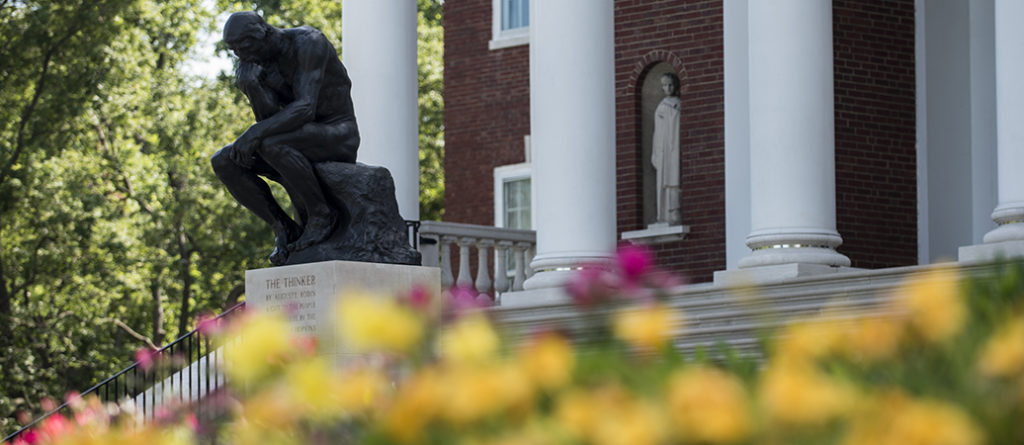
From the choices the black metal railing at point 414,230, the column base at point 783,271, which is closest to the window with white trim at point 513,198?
the black metal railing at point 414,230

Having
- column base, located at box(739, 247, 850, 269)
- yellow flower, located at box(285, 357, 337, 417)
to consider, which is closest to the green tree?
column base, located at box(739, 247, 850, 269)

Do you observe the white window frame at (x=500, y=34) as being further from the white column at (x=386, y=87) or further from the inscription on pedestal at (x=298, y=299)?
the inscription on pedestal at (x=298, y=299)

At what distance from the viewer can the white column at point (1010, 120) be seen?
1661 centimetres

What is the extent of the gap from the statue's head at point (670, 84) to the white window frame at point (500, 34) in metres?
3.23

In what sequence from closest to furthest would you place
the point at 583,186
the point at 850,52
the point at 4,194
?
1. the point at 583,186
2. the point at 850,52
3. the point at 4,194

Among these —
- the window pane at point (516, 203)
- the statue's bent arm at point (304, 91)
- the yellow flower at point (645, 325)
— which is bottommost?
the yellow flower at point (645, 325)

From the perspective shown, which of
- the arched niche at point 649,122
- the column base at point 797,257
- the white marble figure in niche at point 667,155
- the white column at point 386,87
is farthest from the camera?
the arched niche at point 649,122

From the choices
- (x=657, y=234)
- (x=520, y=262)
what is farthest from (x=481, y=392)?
(x=657, y=234)

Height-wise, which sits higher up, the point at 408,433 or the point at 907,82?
the point at 907,82

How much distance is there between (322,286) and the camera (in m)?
14.9

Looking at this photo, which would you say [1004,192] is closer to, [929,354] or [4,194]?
[929,354]

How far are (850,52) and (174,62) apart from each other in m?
22.1

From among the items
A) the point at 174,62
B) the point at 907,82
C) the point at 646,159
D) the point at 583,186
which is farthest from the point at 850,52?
the point at 174,62

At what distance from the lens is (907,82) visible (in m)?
Answer: 24.0
